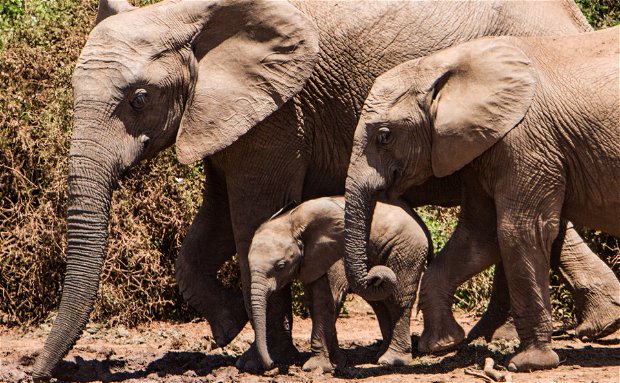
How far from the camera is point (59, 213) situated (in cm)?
1157

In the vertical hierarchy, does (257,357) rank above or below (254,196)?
below

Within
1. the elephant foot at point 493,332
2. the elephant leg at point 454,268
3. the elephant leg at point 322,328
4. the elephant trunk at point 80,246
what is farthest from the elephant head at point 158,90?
the elephant foot at point 493,332

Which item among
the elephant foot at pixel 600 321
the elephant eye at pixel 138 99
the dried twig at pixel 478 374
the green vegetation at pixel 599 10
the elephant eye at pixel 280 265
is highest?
the green vegetation at pixel 599 10

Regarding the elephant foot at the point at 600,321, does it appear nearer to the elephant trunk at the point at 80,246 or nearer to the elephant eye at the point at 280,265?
the elephant eye at the point at 280,265

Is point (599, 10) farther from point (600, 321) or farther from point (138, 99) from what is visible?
point (138, 99)

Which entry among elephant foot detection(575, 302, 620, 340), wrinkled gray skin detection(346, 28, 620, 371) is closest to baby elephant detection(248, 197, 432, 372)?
wrinkled gray skin detection(346, 28, 620, 371)

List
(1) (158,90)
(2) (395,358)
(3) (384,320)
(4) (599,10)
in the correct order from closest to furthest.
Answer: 1. (1) (158,90)
2. (2) (395,358)
3. (3) (384,320)
4. (4) (599,10)

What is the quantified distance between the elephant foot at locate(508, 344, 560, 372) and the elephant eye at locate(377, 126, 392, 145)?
1.49 meters

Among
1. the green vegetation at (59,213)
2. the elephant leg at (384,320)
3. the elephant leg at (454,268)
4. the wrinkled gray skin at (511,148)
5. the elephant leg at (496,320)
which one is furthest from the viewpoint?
the green vegetation at (59,213)

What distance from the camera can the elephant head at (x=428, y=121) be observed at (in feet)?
27.8

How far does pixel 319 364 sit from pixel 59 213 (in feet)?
11.5

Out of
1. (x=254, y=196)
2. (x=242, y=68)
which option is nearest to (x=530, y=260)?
(x=254, y=196)

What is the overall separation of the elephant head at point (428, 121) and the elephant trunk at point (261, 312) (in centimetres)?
59

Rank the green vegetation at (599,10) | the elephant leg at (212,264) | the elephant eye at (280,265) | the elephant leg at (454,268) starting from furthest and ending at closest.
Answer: the green vegetation at (599,10) < the elephant leg at (212,264) < the elephant eye at (280,265) < the elephant leg at (454,268)
